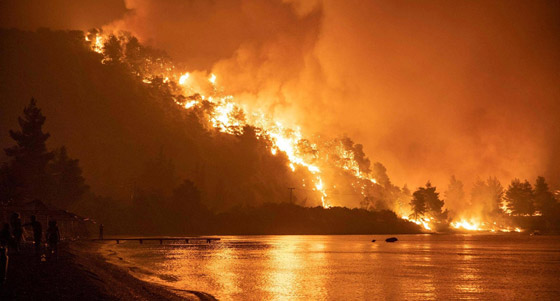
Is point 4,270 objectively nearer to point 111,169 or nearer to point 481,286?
point 481,286

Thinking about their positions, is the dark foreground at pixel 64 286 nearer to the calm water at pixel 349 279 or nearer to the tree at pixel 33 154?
the calm water at pixel 349 279

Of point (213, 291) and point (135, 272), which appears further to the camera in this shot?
point (135, 272)

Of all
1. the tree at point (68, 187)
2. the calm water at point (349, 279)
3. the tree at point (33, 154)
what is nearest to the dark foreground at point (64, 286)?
the calm water at point (349, 279)

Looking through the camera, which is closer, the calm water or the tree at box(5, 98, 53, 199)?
the calm water

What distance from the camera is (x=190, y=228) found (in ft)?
564

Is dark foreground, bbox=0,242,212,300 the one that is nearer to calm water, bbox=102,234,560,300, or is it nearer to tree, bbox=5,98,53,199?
calm water, bbox=102,234,560,300

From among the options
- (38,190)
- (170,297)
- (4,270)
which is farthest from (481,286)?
(38,190)

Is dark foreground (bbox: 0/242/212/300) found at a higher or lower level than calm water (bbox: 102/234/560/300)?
higher

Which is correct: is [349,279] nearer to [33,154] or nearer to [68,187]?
[33,154]

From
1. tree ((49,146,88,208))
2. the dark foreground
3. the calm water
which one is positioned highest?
tree ((49,146,88,208))

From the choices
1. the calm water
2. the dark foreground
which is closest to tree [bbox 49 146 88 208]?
the calm water

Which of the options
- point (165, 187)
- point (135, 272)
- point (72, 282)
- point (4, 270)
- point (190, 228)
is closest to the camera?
point (4, 270)

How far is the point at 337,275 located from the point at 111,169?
151 metres

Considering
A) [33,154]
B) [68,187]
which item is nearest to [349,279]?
[33,154]
